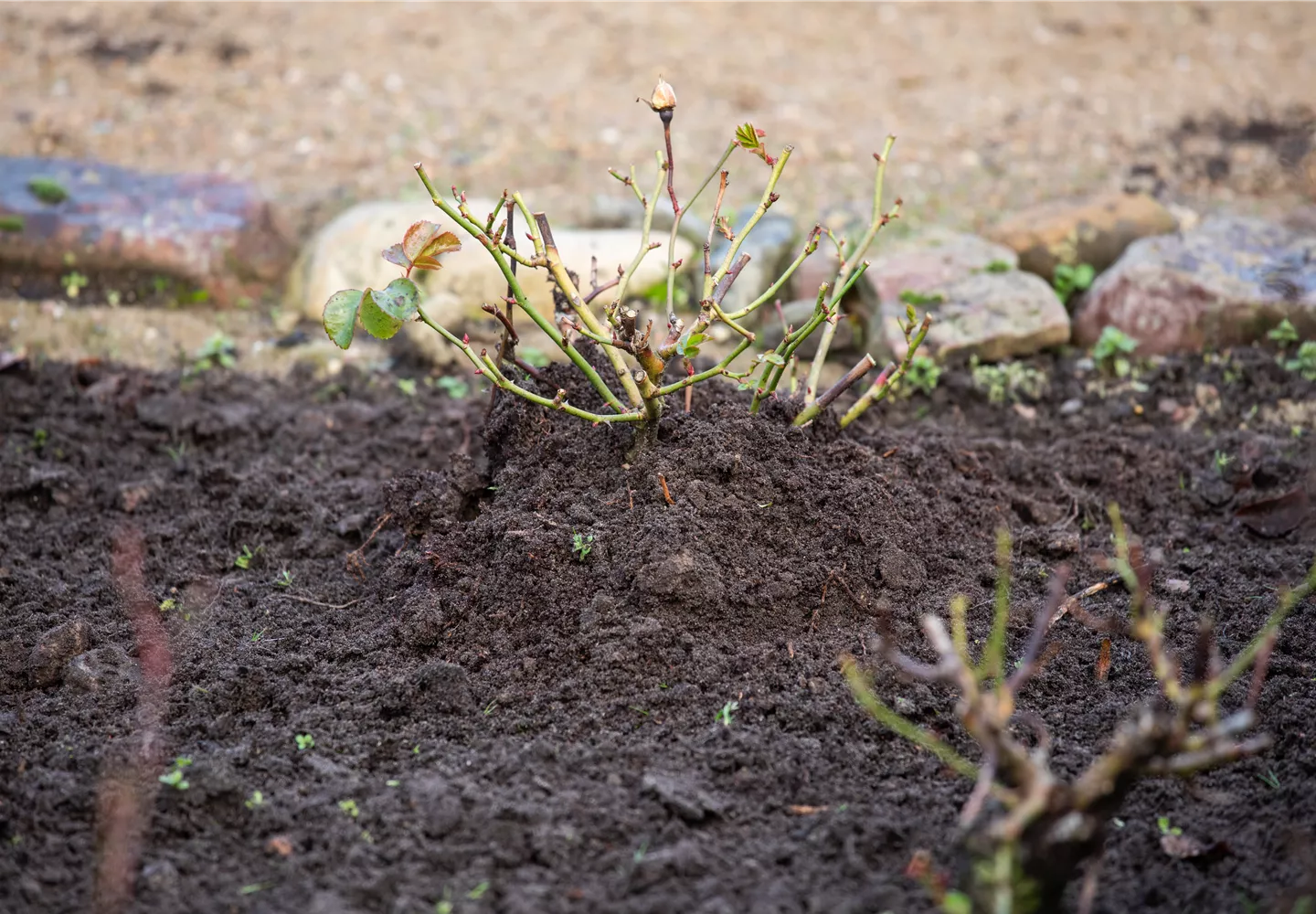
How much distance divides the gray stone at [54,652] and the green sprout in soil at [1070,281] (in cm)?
366

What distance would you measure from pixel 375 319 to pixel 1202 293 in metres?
3.21

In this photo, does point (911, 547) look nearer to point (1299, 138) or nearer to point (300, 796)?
point (300, 796)

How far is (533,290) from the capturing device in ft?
14.9

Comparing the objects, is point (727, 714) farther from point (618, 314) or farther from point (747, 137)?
point (747, 137)

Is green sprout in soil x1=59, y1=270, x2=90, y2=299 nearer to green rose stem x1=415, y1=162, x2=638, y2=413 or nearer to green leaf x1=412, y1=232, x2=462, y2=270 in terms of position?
green rose stem x1=415, y1=162, x2=638, y2=413

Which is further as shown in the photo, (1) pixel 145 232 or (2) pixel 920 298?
(1) pixel 145 232

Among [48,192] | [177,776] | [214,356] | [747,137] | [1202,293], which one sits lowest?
[214,356]

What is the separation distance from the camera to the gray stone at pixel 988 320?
4.13m

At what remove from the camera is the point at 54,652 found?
8.40 ft

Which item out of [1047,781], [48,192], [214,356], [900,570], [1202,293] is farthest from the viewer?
[48,192]

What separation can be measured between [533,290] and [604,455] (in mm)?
1925

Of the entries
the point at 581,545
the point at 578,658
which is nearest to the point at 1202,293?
the point at 581,545

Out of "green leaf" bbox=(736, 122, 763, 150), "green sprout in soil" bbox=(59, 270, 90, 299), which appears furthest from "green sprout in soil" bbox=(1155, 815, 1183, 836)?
"green sprout in soil" bbox=(59, 270, 90, 299)

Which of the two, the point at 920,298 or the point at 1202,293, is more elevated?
the point at 1202,293
